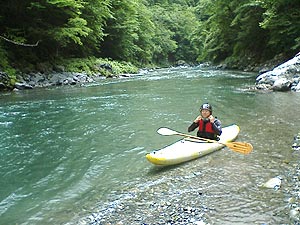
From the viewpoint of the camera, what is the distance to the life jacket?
20.2ft

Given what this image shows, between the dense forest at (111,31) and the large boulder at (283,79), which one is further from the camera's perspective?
the dense forest at (111,31)

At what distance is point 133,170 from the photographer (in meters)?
5.23

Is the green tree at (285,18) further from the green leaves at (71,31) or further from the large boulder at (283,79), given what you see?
the green leaves at (71,31)

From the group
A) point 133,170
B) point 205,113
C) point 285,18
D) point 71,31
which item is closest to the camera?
point 133,170

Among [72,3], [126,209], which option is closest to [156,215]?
[126,209]

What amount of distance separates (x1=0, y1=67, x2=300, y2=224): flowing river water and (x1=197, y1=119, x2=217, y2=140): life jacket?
38cm

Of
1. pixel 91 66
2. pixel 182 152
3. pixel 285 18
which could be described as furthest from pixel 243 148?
pixel 91 66

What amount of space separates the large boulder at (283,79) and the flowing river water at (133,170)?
266 cm

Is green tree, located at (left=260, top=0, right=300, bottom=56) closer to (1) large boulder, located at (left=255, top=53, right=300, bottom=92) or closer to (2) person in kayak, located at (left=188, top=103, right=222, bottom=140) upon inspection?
(1) large boulder, located at (left=255, top=53, right=300, bottom=92)

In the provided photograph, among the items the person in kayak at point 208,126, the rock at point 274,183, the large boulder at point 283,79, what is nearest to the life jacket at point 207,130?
the person in kayak at point 208,126

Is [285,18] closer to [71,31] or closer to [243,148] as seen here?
[71,31]

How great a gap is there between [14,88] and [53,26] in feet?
20.0

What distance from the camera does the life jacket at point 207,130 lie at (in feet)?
20.2

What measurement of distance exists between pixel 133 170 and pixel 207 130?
5.74ft
